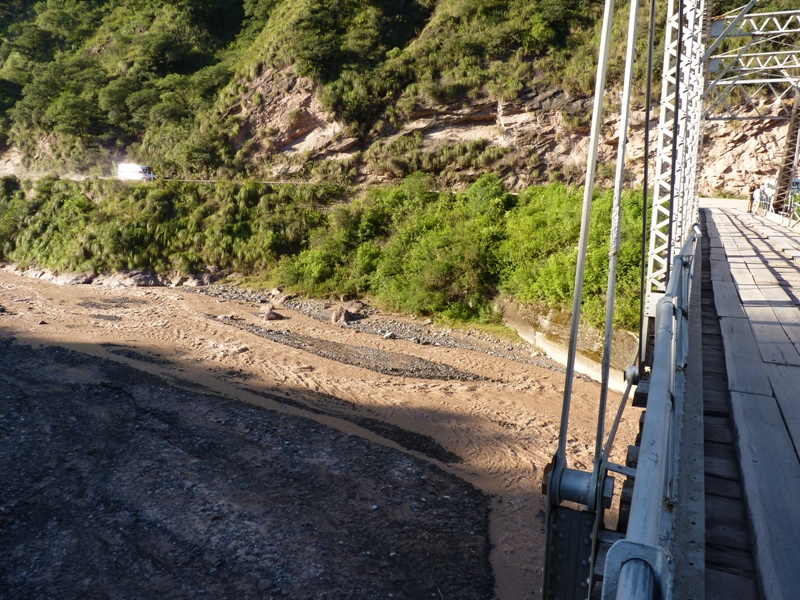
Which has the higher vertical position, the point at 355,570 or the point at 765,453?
the point at 765,453

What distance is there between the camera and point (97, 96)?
29953 millimetres

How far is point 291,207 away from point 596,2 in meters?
16.1

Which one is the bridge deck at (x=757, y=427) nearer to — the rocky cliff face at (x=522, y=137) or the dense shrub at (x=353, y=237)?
the dense shrub at (x=353, y=237)

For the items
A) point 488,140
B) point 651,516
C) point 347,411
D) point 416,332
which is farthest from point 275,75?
point 651,516

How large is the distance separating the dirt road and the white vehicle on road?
30.6ft

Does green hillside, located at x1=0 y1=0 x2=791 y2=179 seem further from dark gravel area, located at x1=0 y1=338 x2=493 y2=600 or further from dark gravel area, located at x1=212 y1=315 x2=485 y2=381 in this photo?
dark gravel area, located at x1=0 y1=338 x2=493 y2=600

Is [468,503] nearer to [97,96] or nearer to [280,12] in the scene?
[280,12]

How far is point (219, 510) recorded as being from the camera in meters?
7.39

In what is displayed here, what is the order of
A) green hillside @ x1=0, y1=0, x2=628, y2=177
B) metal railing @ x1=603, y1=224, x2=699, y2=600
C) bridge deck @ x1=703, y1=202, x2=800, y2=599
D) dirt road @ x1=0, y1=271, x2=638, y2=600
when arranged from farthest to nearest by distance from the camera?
1. green hillside @ x1=0, y1=0, x2=628, y2=177
2. dirt road @ x1=0, y1=271, x2=638, y2=600
3. bridge deck @ x1=703, y1=202, x2=800, y2=599
4. metal railing @ x1=603, y1=224, x2=699, y2=600

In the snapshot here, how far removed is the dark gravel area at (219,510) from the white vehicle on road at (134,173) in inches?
693

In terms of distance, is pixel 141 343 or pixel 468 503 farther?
pixel 141 343

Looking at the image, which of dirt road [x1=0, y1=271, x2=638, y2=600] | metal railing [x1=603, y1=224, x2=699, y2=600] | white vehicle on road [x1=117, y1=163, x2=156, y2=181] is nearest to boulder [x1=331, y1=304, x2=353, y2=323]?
dirt road [x1=0, y1=271, x2=638, y2=600]

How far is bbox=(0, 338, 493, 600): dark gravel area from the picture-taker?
624 centimetres

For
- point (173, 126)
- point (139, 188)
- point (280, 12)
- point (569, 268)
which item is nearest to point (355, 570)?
point (569, 268)
